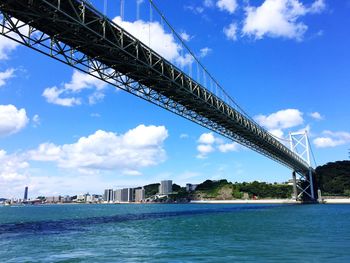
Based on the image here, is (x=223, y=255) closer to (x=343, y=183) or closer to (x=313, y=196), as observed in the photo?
(x=313, y=196)

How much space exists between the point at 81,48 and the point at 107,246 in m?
16.0

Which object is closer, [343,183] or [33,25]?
[33,25]

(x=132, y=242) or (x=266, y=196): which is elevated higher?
(x=266, y=196)

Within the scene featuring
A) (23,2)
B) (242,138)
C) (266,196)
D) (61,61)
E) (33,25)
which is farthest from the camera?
(266,196)

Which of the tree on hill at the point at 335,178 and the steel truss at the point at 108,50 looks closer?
the steel truss at the point at 108,50

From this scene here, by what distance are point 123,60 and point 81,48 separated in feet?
11.9

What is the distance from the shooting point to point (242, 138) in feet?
216

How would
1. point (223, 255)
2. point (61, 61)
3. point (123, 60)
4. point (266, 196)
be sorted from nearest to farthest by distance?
1. point (223, 255)
2. point (61, 61)
3. point (123, 60)
4. point (266, 196)

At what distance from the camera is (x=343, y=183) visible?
136625 millimetres

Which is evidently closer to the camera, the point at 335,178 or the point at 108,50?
the point at 108,50

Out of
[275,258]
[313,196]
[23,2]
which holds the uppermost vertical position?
[23,2]

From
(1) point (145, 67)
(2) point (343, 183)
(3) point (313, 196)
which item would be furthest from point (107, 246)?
(2) point (343, 183)

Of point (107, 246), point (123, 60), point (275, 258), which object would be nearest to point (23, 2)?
point (123, 60)

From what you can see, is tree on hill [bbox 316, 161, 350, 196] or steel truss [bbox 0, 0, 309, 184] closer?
steel truss [bbox 0, 0, 309, 184]
